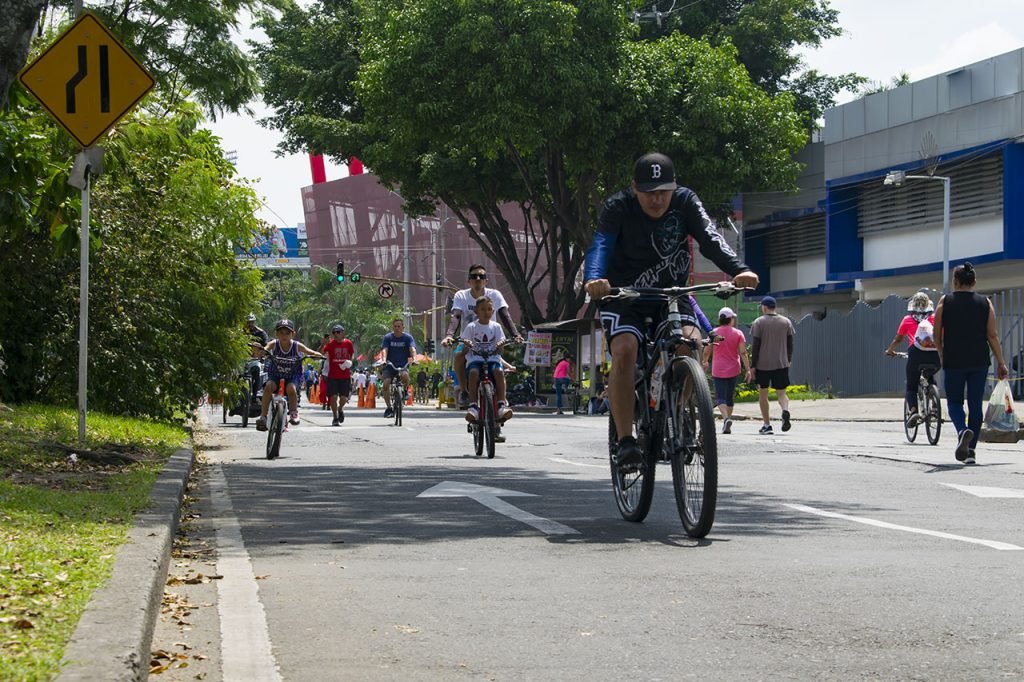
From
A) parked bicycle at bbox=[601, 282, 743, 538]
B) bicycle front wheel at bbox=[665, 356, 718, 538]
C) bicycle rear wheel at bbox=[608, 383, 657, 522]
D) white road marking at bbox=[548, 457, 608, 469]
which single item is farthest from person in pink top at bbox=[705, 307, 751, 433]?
bicycle front wheel at bbox=[665, 356, 718, 538]

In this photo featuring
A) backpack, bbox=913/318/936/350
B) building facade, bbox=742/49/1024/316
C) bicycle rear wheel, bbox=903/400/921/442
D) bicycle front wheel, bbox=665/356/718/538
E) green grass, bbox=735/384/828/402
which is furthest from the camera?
building facade, bbox=742/49/1024/316

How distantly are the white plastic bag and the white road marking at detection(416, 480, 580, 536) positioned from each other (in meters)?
7.02

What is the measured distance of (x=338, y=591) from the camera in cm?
634

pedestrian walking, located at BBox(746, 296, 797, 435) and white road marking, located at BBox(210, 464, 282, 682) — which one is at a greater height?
pedestrian walking, located at BBox(746, 296, 797, 435)

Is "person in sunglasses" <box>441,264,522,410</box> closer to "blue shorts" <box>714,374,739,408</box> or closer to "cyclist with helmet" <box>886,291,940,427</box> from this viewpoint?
"cyclist with helmet" <box>886,291,940,427</box>

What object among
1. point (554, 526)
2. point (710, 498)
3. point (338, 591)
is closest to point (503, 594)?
point (338, 591)

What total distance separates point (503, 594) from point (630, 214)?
277cm

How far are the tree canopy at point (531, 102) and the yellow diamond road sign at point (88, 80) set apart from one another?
2246cm

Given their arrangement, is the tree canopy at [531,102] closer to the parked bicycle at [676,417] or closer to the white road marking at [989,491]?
the white road marking at [989,491]

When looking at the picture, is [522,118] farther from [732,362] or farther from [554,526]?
[554,526]

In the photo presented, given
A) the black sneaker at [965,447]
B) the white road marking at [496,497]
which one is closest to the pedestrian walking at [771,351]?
the black sneaker at [965,447]

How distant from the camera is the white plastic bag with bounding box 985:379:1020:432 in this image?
1631 cm

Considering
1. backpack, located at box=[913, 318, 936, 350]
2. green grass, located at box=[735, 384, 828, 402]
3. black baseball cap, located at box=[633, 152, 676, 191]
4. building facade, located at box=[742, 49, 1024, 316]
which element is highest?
building facade, located at box=[742, 49, 1024, 316]

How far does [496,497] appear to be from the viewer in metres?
10.4
